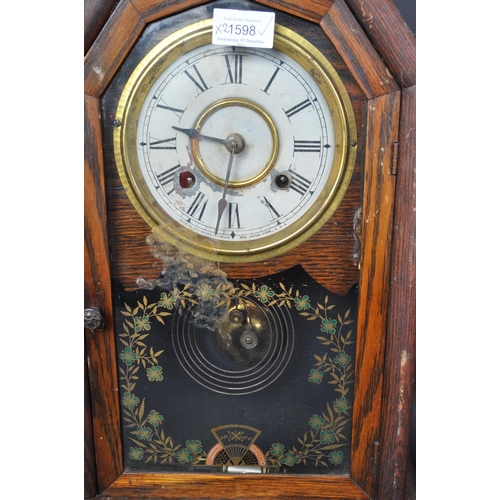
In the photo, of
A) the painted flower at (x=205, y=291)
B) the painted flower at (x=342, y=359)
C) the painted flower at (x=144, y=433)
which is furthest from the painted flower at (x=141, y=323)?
the painted flower at (x=342, y=359)

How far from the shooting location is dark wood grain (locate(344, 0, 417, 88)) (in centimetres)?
124

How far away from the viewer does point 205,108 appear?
128cm

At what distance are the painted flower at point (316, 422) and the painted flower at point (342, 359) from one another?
14cm

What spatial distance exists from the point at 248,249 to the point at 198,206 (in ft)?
0.49

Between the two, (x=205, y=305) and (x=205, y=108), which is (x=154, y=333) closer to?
(x=205, y=305)

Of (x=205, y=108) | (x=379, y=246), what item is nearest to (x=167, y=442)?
(x=379, y=246)

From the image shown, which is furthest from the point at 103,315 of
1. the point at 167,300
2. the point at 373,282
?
the point at 373,282

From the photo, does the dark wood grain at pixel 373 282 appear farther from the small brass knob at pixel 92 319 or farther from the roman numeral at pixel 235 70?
the small brass knob at pixel 92 319

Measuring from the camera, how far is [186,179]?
1.31 metres

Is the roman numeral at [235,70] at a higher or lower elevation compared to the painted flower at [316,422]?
higher

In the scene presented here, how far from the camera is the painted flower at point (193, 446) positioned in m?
1.43

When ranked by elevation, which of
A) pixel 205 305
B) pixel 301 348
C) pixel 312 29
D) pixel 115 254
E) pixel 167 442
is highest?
pixel 312 29

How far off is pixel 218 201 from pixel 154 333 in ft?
1.16

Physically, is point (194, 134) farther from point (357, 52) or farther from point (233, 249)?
point (357, 52)
